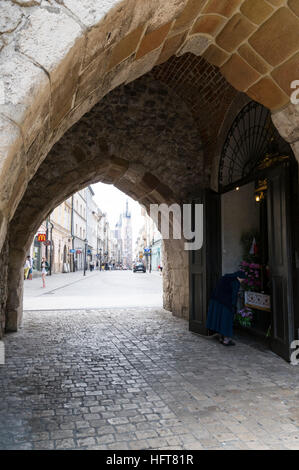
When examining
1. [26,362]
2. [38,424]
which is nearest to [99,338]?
[26,362]

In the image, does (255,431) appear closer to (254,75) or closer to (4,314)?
(254,75)

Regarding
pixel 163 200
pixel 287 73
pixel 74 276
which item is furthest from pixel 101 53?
pixel 74 276

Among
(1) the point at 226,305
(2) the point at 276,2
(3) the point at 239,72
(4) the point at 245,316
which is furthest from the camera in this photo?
(4) the point at 245,316

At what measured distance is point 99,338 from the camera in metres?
5.47

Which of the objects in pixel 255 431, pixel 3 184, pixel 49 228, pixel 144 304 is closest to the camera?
pixel 3 184

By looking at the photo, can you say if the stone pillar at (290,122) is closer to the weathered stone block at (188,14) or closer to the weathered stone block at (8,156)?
the weathered stone block at (188,14)

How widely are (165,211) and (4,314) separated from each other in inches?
152

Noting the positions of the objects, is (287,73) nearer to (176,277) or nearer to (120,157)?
(120,157)

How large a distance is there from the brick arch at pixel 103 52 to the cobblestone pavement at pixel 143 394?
1.67 m

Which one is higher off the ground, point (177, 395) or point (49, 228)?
point (49, 228)

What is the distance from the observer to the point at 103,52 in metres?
1.97

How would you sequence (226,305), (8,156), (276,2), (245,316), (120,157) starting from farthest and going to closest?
(120,157), (245,316), (226,305), (276,2), (8,156)

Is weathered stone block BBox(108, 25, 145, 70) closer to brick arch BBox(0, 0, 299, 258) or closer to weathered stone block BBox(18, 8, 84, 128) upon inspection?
brick arch BBox(0, 0, 299, 258)

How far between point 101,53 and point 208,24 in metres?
1.20
